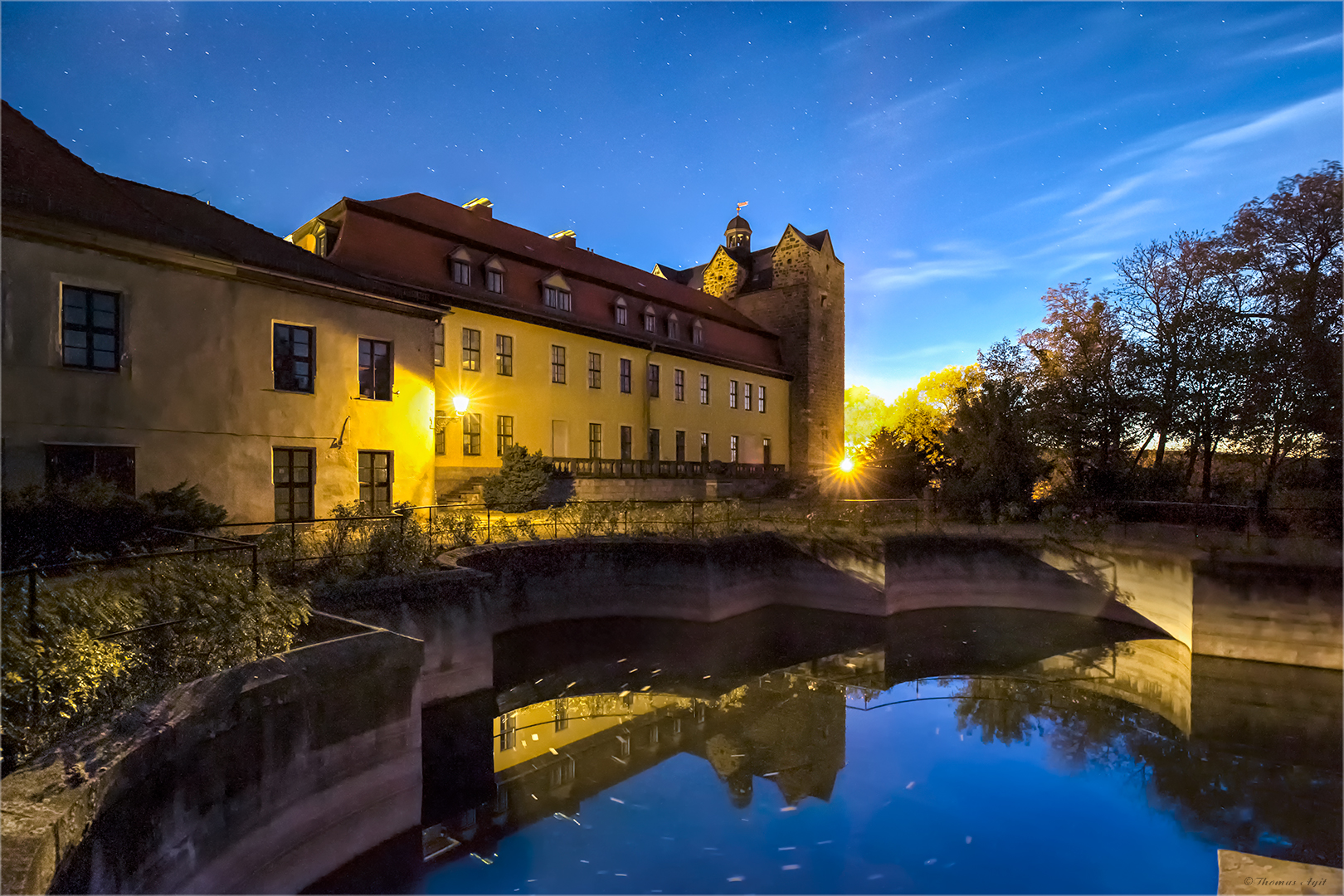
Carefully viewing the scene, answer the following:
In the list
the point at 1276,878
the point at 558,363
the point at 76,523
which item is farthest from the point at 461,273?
the point at 1276,878

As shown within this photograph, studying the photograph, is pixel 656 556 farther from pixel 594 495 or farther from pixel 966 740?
pixel 966 740

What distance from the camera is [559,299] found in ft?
92.2

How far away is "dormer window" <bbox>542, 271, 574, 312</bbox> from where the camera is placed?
1084 inches

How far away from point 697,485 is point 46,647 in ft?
74.7

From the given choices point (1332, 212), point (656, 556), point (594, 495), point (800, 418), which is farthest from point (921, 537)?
point (800, 418)

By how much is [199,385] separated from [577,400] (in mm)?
15533

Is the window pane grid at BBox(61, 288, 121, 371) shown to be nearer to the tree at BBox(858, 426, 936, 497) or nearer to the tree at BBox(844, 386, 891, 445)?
the tree at BBox(858, 426, 936, 497)

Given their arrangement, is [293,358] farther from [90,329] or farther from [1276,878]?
[1276,878]

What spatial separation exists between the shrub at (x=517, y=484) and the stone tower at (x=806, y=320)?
2235cm

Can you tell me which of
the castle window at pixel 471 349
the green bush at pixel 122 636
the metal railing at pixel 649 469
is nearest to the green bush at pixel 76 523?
the green bush at pixel 122 636

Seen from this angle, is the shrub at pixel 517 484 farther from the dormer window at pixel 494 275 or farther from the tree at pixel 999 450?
the tree at pixel 999 450

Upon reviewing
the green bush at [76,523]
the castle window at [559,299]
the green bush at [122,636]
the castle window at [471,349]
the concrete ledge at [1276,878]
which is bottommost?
the concrete ledge at [1276,878]

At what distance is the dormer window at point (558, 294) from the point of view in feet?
90.3

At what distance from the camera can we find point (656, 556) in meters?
17.5
